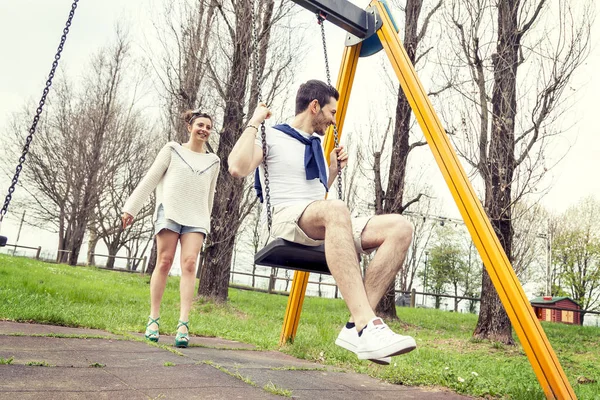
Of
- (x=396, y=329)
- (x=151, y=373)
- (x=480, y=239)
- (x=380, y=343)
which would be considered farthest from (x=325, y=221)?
(x=396, y=329)

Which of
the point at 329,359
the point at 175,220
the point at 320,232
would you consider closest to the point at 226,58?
the point at 175,220

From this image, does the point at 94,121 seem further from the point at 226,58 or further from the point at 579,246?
the point at 579,246

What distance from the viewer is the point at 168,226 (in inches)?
136

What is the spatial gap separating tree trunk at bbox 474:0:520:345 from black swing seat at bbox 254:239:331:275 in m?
5.66

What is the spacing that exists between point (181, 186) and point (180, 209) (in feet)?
0.58

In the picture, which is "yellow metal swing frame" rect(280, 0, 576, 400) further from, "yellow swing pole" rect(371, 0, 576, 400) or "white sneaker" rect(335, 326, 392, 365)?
"white sneaker" rect(335, 326, 392, 365)

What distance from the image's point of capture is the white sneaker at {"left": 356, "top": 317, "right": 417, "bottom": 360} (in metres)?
1.83

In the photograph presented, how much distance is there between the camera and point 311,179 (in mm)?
2537

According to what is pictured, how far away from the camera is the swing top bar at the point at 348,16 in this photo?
335cm

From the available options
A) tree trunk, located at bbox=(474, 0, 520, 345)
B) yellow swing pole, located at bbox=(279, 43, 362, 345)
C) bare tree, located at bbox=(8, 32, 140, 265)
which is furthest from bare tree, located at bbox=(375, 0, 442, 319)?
bare tree, located at bbox=(8, 32, 140, 265)

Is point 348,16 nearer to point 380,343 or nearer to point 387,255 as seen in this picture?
point 387,255

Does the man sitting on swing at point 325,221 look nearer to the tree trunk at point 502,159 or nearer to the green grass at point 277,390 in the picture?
the green grass at point 277,390

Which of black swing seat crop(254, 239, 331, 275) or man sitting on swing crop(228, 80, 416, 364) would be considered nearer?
man sitting on swing crop(228, 80, 416, 364)

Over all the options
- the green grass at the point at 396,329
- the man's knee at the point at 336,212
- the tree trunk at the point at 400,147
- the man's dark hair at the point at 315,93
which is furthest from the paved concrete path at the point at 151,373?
the tree trunk at the point at 400,147
